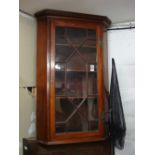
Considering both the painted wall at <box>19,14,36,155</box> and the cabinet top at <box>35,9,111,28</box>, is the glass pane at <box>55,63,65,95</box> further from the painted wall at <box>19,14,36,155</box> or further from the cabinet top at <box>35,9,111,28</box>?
the cabinet top at <box>35,9,111,28</box>

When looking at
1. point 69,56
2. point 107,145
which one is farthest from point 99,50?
point 107,145

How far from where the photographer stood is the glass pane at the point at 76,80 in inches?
85.9

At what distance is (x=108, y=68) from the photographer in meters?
2.67

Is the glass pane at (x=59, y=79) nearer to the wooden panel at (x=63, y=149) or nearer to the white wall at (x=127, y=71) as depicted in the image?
the wooden panel at (x=63, y=149)

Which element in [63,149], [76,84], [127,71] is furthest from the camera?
[127,71]

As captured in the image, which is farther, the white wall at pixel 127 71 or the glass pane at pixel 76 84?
the white wall at pixel 127 71

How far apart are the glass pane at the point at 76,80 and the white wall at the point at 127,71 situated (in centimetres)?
44

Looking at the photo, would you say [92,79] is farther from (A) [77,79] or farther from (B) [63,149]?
(B) [63,149]

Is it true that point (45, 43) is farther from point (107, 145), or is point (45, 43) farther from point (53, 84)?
point (107, 145)

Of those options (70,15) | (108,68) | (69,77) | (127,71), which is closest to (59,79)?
(69,77)

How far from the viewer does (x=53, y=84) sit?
2145mm

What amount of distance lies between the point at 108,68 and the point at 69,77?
619mm

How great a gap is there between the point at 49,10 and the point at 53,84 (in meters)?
0.66

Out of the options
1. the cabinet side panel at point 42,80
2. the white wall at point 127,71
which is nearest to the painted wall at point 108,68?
the white wall at point 127,71
